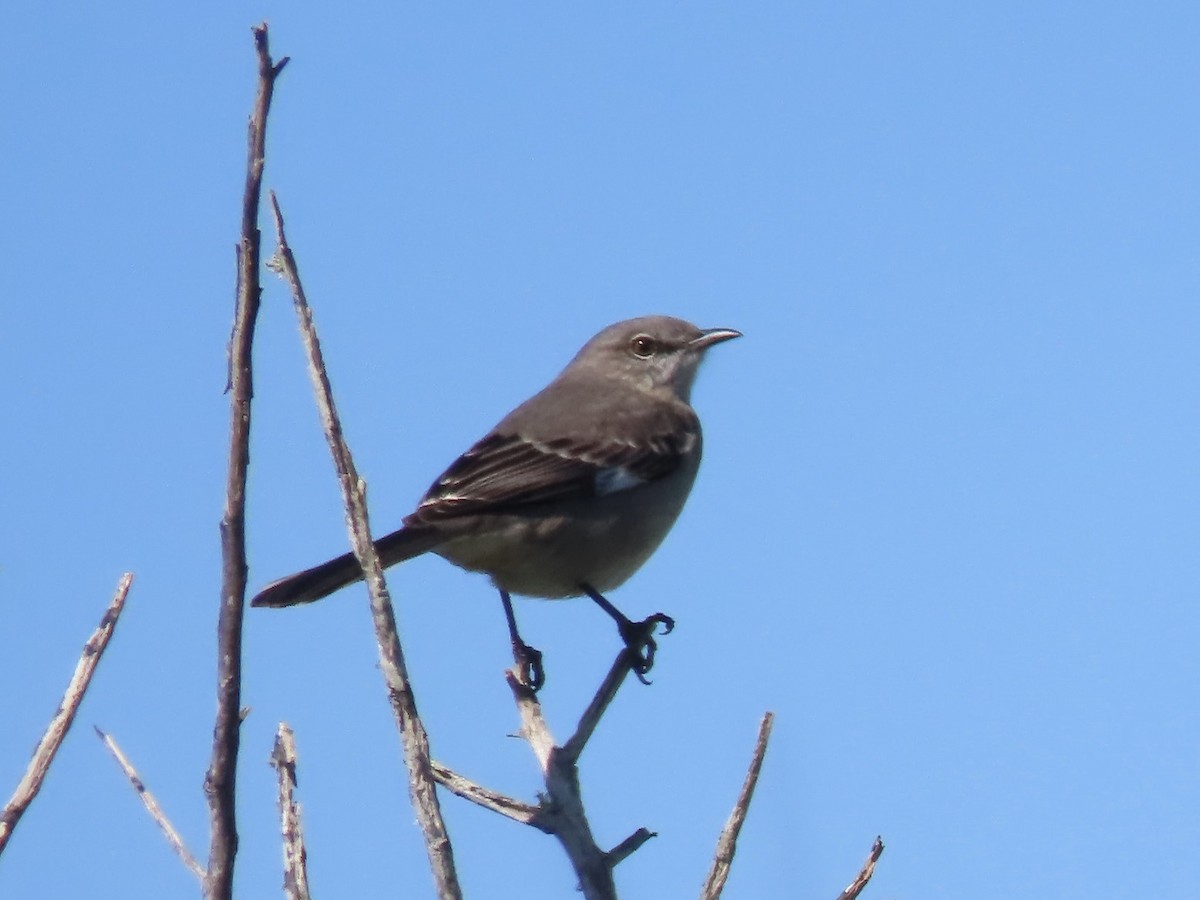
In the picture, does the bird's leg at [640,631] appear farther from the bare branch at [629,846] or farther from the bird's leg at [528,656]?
the bare branch at [629,846]

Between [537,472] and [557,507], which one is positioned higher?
[537,472]

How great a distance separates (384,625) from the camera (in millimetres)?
2691

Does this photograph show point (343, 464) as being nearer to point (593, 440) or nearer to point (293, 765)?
point (293, 765)

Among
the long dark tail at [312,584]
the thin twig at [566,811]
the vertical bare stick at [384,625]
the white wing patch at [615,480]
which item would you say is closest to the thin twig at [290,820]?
the vertical bare stick at [384,625]

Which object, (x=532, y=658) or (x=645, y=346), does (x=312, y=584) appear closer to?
(x=532, y=658)

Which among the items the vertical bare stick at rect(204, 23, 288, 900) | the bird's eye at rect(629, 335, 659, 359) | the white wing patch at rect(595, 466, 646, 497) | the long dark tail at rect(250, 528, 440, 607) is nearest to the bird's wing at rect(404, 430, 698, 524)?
the white wing patch at rect(595, 466, 646, 497)

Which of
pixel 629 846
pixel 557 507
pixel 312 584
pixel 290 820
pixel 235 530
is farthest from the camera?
pixel 557 507

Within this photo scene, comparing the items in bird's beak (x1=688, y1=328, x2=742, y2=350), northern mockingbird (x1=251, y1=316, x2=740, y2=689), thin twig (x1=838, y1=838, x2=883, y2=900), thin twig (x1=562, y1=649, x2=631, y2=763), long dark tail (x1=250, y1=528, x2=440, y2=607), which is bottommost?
thin twig (x1=838, y1=838, x2=883, y2=900)

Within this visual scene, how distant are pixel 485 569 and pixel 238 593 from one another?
4.11 meters

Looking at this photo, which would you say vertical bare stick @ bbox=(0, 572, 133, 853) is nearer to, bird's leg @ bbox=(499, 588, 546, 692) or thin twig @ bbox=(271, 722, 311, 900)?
thin twig @ bbox=(271, 722, 311, 900)

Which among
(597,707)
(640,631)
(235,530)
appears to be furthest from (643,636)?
(235,530)

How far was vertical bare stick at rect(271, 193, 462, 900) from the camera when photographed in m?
2.52

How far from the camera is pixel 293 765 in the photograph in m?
2.95

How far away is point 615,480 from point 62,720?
4.27 meters
